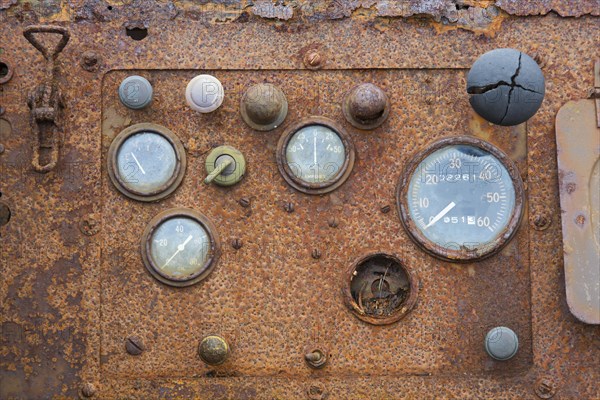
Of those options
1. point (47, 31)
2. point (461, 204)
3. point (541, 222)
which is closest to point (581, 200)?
point (541, 222)

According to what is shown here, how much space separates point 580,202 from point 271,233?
1.20 m

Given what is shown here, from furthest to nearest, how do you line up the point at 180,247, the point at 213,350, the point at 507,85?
1. the point at 180,247
2. the point at 213,350
3. the point at 507,85

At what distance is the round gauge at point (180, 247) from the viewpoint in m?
3.72

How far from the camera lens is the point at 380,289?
3807 millimetres

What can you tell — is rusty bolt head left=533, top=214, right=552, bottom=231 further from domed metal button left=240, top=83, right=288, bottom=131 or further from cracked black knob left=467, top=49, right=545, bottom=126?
domed metal button left=240, top=83, right=288, bottom=131

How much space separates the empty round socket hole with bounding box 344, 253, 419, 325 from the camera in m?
3.73

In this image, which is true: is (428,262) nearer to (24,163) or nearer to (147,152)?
(147,152)

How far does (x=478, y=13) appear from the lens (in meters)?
3.87

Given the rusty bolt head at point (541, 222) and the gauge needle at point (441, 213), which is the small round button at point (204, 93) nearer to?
the gauge needle at point (441, 213)

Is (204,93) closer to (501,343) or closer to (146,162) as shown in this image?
(146,162)

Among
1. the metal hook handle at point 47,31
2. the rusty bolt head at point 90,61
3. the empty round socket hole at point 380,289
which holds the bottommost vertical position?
the empty round socket hole at point 380,289

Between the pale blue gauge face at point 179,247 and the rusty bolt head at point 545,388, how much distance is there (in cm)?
138

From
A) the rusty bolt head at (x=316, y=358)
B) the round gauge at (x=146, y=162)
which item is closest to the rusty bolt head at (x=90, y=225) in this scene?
the round gauge at (x=146, y=162)

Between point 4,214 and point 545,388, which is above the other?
point 4,214
